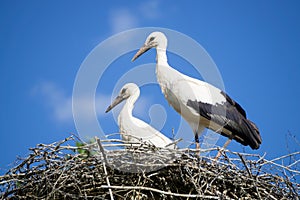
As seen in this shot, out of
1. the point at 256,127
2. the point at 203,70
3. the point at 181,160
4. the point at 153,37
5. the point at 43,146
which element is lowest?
the point at 181,160

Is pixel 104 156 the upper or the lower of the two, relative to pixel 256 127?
lower

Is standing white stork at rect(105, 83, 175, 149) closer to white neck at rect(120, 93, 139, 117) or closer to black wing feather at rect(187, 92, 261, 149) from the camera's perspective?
white neck at rect(120, 93, 139, 117)

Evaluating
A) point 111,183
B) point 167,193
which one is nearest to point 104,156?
point 111,183

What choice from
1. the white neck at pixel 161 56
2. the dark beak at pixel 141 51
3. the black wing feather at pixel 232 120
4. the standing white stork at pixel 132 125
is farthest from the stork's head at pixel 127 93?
the black wing feather at pixel 232 120

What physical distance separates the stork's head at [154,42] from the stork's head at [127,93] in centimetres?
34

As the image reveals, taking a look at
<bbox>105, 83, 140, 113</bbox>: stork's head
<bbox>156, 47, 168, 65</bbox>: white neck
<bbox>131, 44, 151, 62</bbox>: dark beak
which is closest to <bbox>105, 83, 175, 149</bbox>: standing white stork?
<bbox>105, 83, 140, 113</bbox>: stork's head

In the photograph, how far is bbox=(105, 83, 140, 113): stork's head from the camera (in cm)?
637

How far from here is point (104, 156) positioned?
4074mm

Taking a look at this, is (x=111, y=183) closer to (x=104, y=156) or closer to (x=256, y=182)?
(x=104, y=156)

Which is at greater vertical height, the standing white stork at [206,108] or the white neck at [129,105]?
the white neck at [129,105]

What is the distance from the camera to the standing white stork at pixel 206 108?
5559mm

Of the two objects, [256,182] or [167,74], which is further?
[167,74]

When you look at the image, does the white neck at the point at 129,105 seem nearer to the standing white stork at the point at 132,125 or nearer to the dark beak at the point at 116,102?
the standing white stork at the point at 132,125

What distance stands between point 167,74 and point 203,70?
1.27ft
